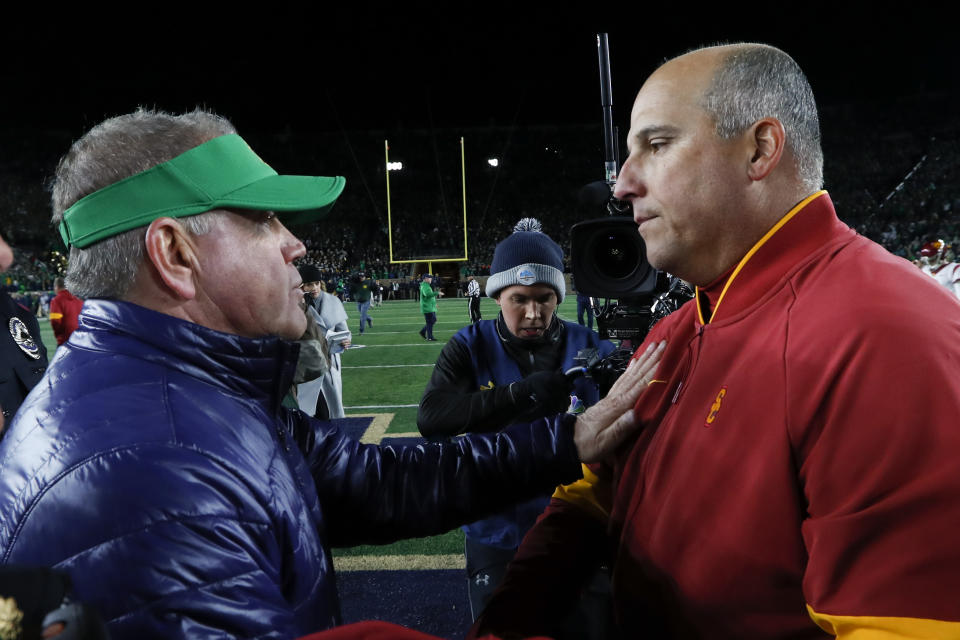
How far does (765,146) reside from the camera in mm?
1201

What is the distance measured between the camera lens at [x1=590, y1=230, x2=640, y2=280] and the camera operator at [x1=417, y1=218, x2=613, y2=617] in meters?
0.46

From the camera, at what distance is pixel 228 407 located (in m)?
0.95

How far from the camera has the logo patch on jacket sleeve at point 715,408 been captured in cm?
109

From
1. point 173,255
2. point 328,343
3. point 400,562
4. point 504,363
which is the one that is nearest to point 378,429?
point 328,343

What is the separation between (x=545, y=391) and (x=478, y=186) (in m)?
41.3

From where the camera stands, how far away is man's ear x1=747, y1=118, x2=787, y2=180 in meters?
1.19

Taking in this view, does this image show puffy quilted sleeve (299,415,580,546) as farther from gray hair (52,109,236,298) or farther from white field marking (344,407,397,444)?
white field marking (344,407,397,444)

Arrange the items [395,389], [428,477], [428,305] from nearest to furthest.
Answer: [428,477] < [395,389] < [428,305]

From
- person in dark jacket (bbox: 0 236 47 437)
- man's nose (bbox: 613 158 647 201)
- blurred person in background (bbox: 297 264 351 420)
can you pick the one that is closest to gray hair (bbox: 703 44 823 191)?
man's nose (bbox: 613 158 647 201)

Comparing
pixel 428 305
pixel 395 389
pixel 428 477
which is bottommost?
pixel 395 389

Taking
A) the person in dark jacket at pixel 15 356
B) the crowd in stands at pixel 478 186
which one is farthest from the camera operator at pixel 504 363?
the crowd in stands at pixel 478 186

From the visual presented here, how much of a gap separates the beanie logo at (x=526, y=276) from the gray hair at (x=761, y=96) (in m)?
1.14

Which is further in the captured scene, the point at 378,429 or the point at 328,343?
the point at 378,429

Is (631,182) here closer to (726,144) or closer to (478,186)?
(726,144)
